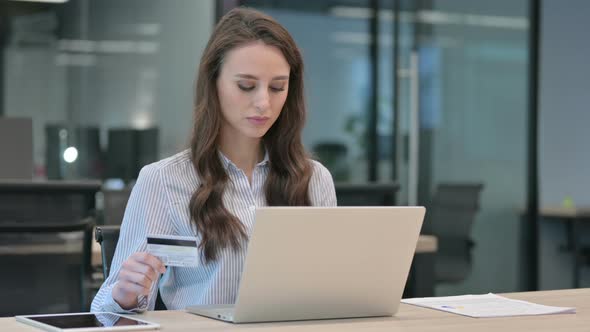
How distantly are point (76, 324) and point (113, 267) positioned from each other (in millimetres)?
404

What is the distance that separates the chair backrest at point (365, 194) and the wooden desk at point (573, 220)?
2709 mm

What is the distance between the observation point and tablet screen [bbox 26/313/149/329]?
1.83m

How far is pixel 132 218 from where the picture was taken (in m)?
2.27

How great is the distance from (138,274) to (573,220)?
520cm

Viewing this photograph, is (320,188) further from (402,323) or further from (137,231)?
(402,323)

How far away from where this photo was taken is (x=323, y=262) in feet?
6.17

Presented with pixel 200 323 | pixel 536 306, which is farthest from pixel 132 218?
pixel 536 306

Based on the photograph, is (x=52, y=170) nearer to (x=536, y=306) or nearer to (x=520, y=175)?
(x=520, y=175)

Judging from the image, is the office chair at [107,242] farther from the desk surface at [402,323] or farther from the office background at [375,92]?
the office background at [375,92]

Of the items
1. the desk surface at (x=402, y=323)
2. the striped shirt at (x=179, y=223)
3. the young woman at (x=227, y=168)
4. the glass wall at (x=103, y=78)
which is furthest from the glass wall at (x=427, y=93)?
the desk surface at (x=402, y=323)

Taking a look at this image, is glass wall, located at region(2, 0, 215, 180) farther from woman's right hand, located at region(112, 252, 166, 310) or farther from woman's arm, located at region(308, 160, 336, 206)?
woman's right hand, located at region(112, 252, 166, 310)

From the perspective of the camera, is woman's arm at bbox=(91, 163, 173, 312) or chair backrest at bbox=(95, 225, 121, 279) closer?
woman's arm at bbox=(91, 163, 173, 312)

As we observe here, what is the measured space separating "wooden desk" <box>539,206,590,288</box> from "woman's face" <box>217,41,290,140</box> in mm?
4553

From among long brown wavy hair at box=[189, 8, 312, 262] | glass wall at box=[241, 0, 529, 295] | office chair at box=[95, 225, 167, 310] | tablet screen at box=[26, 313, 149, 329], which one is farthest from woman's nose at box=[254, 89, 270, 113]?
glass wall at box=[241, 0, 529, 295]
